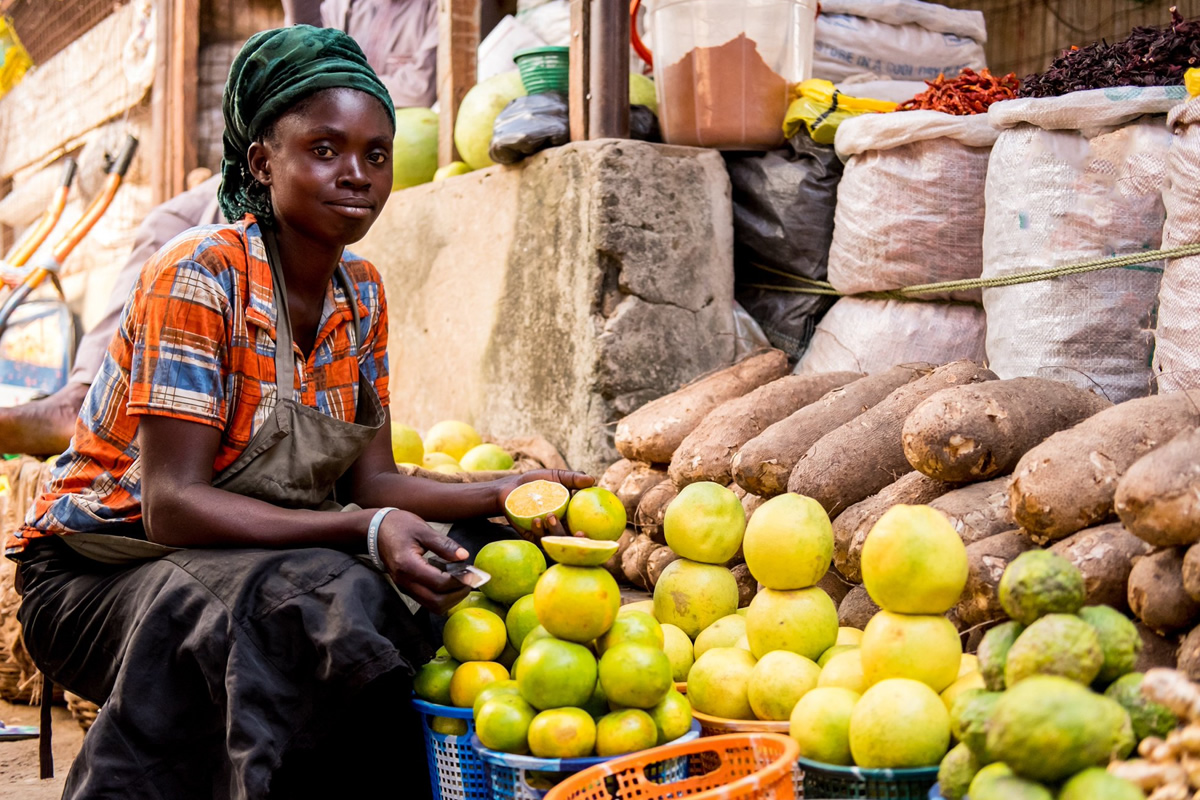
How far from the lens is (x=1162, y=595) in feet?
6.28

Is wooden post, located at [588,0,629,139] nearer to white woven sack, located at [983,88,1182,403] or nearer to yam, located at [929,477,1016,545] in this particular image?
white woven sack, located at [983,88,1182,403]

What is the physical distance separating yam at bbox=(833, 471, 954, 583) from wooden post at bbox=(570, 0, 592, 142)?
200 centimetres

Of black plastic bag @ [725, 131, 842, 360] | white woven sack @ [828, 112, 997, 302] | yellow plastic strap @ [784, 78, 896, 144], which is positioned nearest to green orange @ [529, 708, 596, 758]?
white woven sack @ [828, 112, 997, 302]

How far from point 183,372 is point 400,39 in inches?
172

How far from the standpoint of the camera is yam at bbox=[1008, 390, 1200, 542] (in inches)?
85.7

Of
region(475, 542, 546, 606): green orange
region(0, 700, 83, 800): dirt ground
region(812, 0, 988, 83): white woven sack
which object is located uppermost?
region(812, 0, 988, 83): white woven sack

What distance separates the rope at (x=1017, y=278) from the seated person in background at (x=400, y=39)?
2.73m

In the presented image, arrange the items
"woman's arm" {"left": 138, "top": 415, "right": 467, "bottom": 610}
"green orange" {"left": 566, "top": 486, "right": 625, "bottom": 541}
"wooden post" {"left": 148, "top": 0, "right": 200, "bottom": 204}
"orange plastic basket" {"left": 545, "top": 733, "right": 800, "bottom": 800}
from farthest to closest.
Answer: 1. "wooden post" {"left": 148, "top": 0, "right": 200, "bottom": 204}
2. "green orange" {"left": 566, "top": 486, "right": 625, "bottom": 541}
3. "woman's arm" {"left": 138, "top": 415, "right": 467, "bottom": 610}
4. "orange plastic basket" {"left": 545, "top": 733, "right": 800, "bottom": 800}

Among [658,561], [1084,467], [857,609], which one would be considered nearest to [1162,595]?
[1084,467]

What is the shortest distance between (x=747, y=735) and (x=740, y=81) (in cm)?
279

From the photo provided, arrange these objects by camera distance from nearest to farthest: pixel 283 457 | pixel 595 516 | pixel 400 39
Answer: pixel 595 516
pixel 283 457
pixel 400 39

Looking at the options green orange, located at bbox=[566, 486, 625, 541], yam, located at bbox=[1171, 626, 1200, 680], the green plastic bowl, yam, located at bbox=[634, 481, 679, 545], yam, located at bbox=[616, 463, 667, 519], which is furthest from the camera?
the green plastic bowl

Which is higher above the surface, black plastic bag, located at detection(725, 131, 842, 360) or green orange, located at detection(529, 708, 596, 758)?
black plastic bag, located at detection(725, 131, 842, 360)

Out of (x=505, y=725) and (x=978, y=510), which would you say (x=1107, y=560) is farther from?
(x=505, y=725)
